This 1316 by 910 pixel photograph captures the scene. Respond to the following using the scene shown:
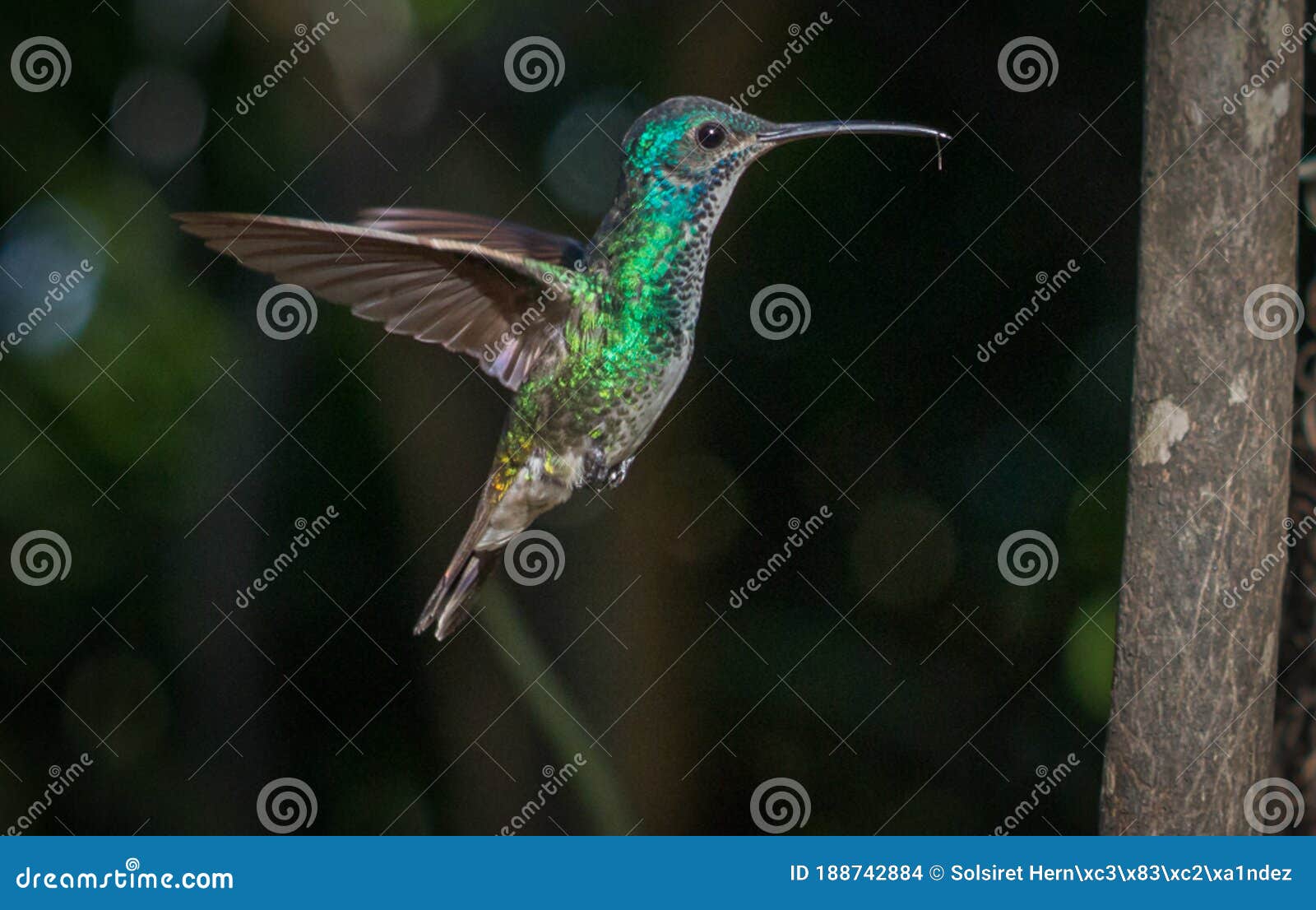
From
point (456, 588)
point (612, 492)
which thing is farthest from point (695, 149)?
point (612, 492)

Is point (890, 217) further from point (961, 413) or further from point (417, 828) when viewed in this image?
point (417, 828)

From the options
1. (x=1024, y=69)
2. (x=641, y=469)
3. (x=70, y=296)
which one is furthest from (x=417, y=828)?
(x=1024, y=69)

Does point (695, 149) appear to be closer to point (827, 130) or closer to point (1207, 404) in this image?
point (827, 130)

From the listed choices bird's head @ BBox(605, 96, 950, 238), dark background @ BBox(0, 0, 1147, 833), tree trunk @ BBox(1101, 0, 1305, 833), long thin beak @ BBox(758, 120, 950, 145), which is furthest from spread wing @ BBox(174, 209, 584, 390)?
dark background @ BBox(0, 0, 1147, 833)

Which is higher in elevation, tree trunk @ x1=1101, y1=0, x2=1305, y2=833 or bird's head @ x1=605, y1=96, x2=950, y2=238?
tree trunk @ x1=1101, y1=0, x2=1305, y2=833

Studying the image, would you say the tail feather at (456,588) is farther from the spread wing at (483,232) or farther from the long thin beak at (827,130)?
the long thin beak at (827,130)

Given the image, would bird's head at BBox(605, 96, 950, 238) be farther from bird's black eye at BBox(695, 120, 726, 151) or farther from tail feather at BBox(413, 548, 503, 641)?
tail feather at BBox(413, 548, 503, 641)

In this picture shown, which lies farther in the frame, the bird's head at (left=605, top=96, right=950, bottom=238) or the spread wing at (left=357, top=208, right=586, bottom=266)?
the spread wing at (left=357, top=208, right=586, bottom=266)
